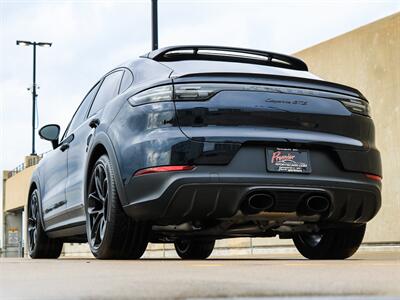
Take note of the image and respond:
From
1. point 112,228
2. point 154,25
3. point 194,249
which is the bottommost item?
point 194,249

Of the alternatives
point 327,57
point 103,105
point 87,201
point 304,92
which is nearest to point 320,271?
point 304,92

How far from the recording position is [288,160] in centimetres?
536

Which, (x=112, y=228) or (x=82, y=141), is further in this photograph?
(x=82, y=141)

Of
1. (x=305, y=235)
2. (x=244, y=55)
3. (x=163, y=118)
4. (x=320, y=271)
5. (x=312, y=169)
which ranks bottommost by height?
(x=305, y=235)

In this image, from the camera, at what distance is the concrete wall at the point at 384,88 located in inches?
455

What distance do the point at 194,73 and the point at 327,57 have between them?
8.22 m

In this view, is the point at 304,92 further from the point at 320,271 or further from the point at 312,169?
the point at 320,271

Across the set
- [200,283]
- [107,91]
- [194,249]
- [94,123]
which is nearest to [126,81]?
[94,123]

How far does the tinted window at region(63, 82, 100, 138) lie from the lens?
24.1ft

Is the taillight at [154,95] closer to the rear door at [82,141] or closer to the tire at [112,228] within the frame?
the tire at [112,228]

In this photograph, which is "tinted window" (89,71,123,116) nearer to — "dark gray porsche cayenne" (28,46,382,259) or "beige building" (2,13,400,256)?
"dark gray porsche cayenne" (28,46,382,259)

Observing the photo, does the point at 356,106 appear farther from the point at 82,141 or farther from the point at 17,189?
the point at 17,189

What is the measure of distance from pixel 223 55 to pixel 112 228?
175 cm

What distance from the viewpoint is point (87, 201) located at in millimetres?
6285
